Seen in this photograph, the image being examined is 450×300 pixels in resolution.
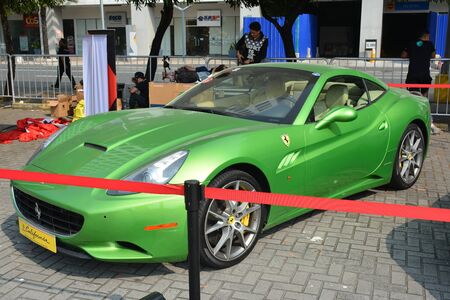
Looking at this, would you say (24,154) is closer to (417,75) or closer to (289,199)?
(289,199)

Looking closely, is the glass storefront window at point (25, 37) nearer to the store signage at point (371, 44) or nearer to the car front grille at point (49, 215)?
the store signage at point (371, 44)

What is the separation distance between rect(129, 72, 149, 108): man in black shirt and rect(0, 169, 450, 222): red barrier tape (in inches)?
276

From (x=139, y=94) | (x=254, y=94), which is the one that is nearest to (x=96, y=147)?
(x=254, y=94)

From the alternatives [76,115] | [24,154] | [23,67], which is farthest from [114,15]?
[24,154]

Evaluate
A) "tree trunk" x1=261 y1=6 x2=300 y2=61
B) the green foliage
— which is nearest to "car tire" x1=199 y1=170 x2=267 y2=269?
"tree trunk" x1=261 y1=6 x2=300 y2=61

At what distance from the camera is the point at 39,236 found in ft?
11.9

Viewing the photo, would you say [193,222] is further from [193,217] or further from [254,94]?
[254,94]

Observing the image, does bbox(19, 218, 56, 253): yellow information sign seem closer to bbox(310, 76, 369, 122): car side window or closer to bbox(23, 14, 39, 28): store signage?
bbox(310, 76, 369, 122): car side window

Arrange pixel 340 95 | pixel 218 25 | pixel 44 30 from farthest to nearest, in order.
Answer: pixel 44 30 < pixel 218 25 < pixel 340 95

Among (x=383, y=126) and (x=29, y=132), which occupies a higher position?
(x=383, y=126)

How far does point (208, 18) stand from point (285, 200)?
108ft

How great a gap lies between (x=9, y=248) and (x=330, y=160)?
278cm

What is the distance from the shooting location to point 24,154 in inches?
299

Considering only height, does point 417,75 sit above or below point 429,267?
above
